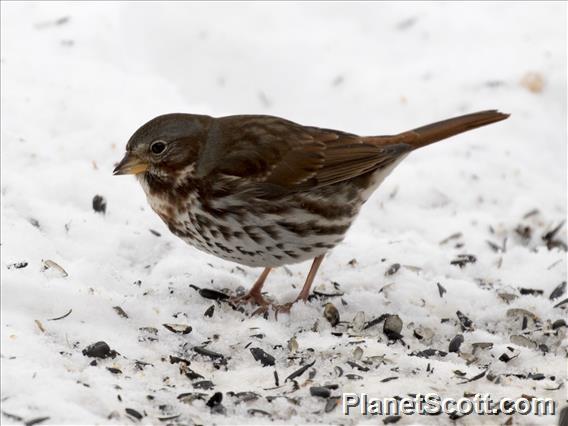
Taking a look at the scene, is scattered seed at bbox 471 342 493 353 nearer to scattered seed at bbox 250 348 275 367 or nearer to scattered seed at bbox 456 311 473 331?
scattered seed at bbox 456 311 473 331

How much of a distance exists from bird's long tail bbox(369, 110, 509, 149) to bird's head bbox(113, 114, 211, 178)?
3.94 feet

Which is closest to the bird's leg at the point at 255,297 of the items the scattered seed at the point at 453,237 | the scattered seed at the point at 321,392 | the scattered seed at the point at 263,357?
the scattered seed at the point at 263,357

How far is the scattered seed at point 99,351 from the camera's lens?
4.67 m

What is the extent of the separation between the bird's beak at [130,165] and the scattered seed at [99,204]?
38.6 inches

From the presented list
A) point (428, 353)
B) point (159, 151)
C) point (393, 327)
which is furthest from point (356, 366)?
point (159, 151)

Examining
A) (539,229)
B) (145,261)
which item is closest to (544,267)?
(539,229)

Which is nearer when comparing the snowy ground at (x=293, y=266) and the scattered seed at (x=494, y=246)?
the snowy ground at (x=293, y=266)

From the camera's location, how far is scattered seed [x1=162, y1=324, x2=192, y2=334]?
517 centimetres

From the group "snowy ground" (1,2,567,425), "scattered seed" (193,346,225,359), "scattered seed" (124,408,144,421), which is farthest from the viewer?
"scattered seed" (193,346,225,359)

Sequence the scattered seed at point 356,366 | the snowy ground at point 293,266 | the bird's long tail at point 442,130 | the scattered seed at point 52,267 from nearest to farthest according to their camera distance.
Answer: the snowy ground at point 293,266 < the scattered seed at point 356,366 < the scattered seed at point 52,267 < the bird's long tail at point 442,130

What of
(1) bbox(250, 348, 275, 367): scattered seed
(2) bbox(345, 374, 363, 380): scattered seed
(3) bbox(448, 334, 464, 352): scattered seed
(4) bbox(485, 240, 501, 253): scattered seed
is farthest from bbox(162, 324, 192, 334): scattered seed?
(4) bbox(485, 240, 501, 253): scattered seed

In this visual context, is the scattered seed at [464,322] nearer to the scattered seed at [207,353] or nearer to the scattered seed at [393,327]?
the scattered seed at [393,327]

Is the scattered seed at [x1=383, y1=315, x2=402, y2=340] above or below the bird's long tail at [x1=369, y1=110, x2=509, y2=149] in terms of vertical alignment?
below

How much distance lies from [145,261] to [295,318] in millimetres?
1028
